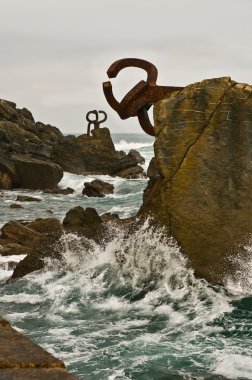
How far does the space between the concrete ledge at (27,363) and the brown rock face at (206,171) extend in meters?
4.26

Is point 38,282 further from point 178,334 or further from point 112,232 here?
point 178,334

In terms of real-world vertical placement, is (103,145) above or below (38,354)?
above

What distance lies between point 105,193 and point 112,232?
14.7 m

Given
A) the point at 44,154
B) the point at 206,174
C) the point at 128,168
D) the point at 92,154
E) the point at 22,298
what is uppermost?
the point at 92,154

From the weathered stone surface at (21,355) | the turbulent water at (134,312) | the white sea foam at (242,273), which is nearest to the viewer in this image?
the weathered stone surface at (21,355)

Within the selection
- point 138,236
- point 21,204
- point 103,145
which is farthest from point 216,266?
point 103,145

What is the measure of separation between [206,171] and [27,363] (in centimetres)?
486

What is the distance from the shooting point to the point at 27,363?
243 centimetres

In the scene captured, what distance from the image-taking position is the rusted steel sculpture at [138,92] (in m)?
7.52

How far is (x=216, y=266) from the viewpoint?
6660 mm

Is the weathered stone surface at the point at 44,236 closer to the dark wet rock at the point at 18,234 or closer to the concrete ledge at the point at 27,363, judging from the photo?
the dark wet rock at the point at 18,234

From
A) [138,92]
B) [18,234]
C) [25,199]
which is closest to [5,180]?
[25,199]


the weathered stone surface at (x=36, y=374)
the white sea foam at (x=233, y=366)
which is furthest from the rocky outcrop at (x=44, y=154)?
the weathered stone surface at (x=36, y=374)

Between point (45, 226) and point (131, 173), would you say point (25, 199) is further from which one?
point (131, 173)
